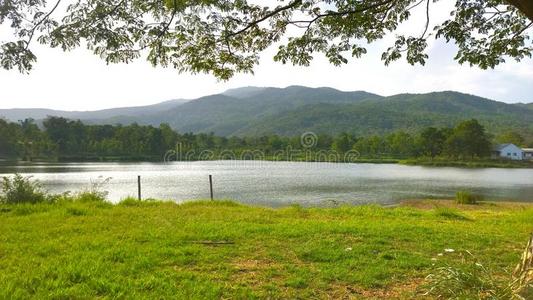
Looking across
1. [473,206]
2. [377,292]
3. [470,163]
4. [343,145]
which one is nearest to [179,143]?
[343,145]

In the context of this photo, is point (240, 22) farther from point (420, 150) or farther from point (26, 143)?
point (26, 143)

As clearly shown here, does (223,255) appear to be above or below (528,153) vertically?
above

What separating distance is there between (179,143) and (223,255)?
11665cm

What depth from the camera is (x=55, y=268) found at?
17.4ft

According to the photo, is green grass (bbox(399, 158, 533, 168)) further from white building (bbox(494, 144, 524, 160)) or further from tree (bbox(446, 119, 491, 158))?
white building (bbox(494, 144, 524, 160))

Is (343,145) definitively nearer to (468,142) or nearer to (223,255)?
(468,142)

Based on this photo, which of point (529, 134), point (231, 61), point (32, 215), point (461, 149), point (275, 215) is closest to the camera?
point (231, 61)

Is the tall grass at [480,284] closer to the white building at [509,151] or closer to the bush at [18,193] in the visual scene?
the bush at [18,193]

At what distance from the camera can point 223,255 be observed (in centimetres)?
629

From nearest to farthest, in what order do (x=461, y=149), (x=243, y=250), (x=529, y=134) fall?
(x=243, y=250), (x=461, y=149), (x=529, y=134)

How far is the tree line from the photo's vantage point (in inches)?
3479

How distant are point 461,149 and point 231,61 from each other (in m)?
89.9

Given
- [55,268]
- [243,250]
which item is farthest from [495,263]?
[55,268]

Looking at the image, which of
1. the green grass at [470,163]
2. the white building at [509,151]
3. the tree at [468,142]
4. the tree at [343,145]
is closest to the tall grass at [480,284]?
the green grass at [470,163]
